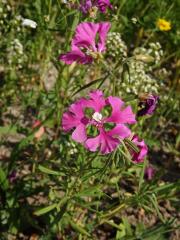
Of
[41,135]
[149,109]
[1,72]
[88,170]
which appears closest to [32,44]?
[1,72]

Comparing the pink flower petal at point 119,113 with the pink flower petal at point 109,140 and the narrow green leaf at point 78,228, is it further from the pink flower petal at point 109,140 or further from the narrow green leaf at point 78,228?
the narrow green leaf at point 78,228

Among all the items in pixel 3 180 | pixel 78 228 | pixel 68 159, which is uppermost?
pixel 68 159

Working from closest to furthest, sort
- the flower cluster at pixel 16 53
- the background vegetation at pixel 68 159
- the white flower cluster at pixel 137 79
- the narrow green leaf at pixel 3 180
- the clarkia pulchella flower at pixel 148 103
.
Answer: the clarkia pulchella flower at pixel 148 103 → the background vegetation at pixel 68 159 → the narrow green leaf at pixel 3 180 → the white flower cluster at pixel 137 79 → the flower cluster at pixel 16 53

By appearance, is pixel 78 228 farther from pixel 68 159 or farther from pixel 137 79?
pixel 137 79

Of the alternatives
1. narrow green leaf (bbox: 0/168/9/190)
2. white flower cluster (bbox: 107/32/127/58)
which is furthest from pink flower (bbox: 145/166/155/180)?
narrow green leaf (bbox: 0/168/9/190)

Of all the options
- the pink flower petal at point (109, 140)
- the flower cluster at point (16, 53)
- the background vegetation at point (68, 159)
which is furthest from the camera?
the flower cluster at point (16, 53)

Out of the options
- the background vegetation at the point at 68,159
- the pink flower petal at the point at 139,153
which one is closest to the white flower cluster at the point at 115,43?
the background vegetation at the point at 68,159

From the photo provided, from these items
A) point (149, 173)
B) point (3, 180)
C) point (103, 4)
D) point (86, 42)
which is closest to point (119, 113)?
point (86, 42)
